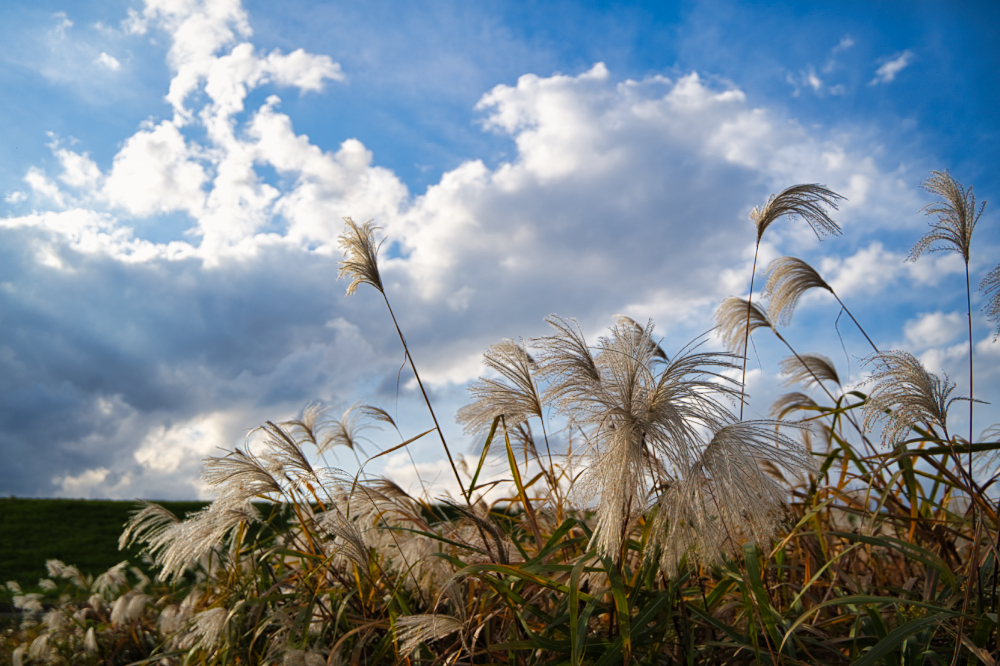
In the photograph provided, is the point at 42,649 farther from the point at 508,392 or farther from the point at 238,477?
the point at 508,392

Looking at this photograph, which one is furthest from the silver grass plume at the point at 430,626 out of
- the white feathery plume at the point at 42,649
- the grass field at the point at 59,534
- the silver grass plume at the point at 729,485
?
the grass field at the point at 59,534

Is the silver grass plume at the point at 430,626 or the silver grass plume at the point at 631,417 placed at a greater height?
the silver grass plume at the point at 631,417

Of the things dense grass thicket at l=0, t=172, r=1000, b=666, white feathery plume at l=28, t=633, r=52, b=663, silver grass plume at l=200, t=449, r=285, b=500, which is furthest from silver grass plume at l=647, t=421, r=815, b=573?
white feathery plume at l=28, t=633, r=52, b=663

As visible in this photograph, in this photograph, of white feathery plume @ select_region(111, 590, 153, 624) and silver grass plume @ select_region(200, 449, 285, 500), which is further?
white feathery plume @ select_region(111, 590, 153, 624)

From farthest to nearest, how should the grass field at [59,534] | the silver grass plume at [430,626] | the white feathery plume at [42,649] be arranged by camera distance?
the grass field at [59,534] → the white feathery plume at [42,649] → the silver grass plume at [430,626]

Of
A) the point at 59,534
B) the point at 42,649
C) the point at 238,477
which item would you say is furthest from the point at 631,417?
Answer: the point at 59,534

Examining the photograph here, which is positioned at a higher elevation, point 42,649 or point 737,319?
point 737,319

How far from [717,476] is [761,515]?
0.15 meters

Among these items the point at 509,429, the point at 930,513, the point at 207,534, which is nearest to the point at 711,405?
the point at 509,429

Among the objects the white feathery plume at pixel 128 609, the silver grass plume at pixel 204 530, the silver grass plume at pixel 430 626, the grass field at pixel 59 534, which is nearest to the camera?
the silver grass plume at pixel 430 626

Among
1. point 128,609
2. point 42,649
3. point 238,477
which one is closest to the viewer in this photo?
point 238,477

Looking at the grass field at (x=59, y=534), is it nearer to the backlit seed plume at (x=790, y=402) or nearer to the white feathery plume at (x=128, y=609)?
the white feathery plume at (x=128, y=609)

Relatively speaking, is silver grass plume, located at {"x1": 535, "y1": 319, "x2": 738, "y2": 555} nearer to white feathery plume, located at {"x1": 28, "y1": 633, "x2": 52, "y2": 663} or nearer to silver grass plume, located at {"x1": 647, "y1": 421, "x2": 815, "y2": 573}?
silver grass plume, located at {"x1": 647, "y1": 421, "x2": 815, "y2": 573}

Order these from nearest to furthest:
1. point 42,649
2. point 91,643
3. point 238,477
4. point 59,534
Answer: point 238,477
point 91,643
point 42,649
point 59,534
